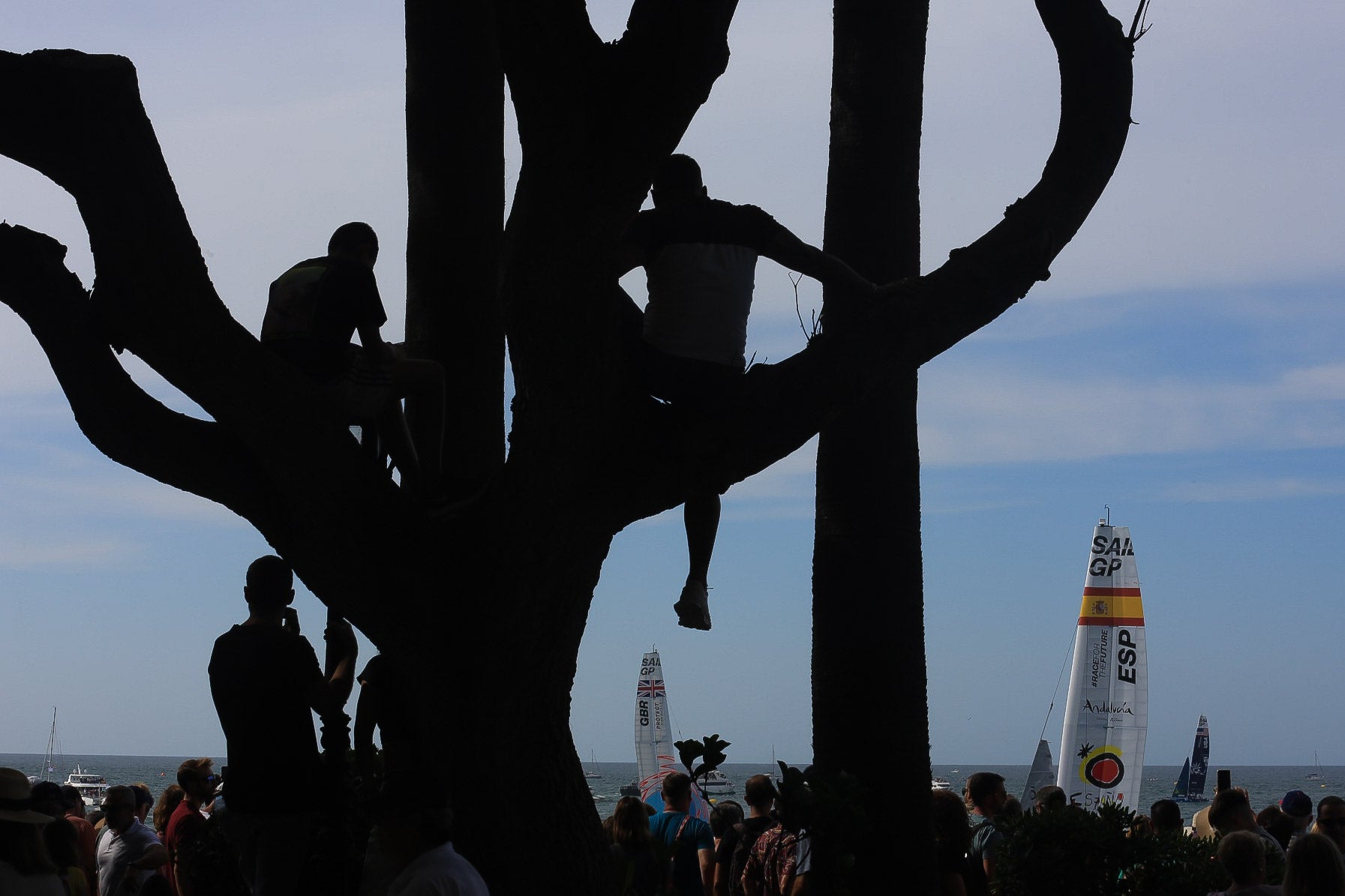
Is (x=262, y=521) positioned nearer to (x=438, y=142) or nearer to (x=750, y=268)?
(x=750, y=268)

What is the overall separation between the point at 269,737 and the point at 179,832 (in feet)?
9.72

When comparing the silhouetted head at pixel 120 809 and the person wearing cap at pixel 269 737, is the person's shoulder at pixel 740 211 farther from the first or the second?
the silhouetted head at pixel 120 809

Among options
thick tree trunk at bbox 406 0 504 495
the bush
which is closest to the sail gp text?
the bush

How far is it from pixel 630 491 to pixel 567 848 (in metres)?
1.16

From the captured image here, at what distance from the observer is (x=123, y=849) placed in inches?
356

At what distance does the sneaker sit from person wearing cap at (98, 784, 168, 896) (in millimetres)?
5447

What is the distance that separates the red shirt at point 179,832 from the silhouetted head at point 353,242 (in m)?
2.84

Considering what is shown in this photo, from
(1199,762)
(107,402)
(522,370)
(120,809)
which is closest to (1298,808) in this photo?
(522,370)

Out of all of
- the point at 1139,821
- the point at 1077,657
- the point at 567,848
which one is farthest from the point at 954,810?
the point at 1077,657

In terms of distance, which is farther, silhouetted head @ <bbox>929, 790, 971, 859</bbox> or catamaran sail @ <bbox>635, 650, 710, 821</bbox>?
catamaran sail @ <bbox>635, 650, 710, 821</bbox>

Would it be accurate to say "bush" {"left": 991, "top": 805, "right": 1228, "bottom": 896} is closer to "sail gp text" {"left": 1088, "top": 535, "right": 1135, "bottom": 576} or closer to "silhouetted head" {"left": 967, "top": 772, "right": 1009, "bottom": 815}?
"silhouetted head" {"left": 967, "top": 772, "right": 1009, "bottom": 815}

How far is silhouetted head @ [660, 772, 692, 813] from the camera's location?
8078mm

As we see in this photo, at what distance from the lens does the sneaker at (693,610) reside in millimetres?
4852

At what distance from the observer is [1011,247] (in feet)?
15.8
